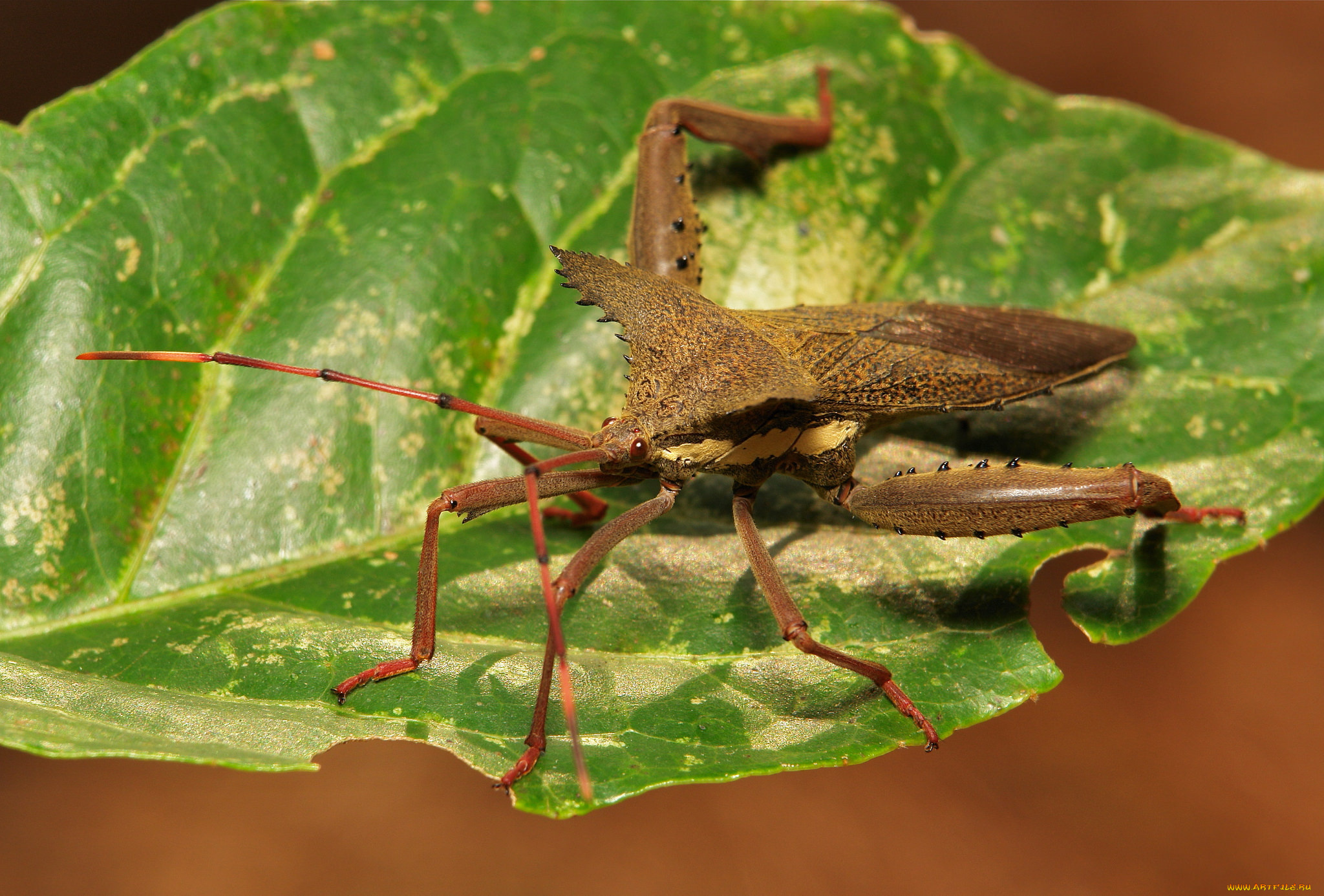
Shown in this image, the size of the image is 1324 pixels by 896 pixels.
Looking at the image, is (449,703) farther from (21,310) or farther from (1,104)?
(1,104)

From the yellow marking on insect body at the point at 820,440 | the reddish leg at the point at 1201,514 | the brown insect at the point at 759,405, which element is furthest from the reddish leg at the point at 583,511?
the reddish leg at the point at 1201,514

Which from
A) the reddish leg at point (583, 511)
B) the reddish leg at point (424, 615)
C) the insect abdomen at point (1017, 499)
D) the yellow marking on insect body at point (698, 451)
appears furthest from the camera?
the reddish leg at point (583, 511)

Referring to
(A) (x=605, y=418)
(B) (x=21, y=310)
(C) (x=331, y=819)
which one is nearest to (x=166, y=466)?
(B) (x=21, y=310)

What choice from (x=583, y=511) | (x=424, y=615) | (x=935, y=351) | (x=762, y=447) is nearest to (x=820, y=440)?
(x=762, y=447)

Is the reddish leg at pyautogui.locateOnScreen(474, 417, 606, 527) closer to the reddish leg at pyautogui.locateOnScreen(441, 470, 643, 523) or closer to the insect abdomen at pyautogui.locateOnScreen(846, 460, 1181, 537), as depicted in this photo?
the reddish leg at pyautogui.locateOnScreen(441, 470, 643, 523)

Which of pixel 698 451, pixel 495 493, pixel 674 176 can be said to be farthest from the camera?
pixel 674 176

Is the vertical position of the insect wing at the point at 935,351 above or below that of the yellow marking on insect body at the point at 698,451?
above

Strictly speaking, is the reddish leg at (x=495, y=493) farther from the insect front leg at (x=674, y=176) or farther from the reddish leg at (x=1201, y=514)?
the reddish leg at (x=1201, y=514)

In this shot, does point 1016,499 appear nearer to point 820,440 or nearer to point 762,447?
point 820,440
